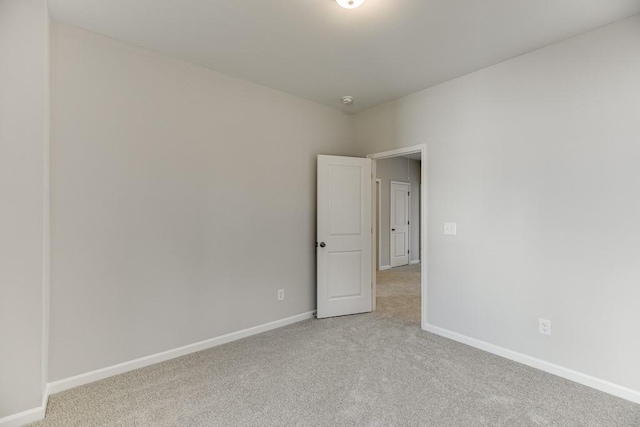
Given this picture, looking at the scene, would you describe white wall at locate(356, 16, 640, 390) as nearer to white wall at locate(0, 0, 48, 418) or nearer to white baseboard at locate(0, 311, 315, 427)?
white baseboard at locate(0, 311, 315, 427)

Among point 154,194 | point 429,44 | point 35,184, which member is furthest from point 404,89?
point 35,184

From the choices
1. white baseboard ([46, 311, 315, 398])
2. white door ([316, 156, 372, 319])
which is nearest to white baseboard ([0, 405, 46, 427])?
white baseboard ([46, 311, 315, 398])

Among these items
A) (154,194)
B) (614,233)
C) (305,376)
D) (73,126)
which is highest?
(73,126)

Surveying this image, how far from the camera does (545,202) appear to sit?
2494mm

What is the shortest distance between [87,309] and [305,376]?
1.73 meters

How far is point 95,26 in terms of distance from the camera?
2.26 metres

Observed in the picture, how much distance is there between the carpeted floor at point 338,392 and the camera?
6.12 feet

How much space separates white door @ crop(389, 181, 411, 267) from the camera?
23.5 feet

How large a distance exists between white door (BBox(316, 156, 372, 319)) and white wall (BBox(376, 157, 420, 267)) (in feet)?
9.85

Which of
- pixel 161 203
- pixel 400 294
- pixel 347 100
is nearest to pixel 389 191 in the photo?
pixel 400 294

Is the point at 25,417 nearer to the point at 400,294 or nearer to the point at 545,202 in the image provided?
the point at 545,202

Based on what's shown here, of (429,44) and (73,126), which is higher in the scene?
(429,44)

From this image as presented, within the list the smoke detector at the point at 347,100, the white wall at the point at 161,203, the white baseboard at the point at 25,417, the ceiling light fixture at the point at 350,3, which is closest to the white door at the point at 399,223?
the smoke detector at the point at 347,100

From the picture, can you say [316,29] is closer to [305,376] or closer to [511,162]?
[511,162]
